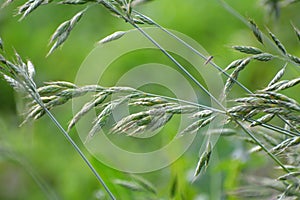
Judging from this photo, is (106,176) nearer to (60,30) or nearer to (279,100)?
(60,30)

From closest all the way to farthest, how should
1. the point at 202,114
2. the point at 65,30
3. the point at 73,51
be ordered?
the point at 202,114 → the point at 65,30 → the point at 73,51

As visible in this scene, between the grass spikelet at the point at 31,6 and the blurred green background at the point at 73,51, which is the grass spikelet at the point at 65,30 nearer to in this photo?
the grass spikelet at the point at 31,6

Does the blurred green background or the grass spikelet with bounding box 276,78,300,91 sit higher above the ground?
the grass spikelet with bounding box 276,78,300,91

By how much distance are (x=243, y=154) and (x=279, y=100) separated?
0.95 m

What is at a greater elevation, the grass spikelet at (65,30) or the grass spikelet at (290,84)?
the grass spikelet at (65,30)

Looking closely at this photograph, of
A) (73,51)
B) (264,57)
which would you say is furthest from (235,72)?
(73,51)

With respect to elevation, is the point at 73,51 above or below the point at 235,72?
below

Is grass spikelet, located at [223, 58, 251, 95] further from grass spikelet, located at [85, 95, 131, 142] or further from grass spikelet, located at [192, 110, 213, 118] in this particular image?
grass spikelet, located at [85, 95, 131, 142]

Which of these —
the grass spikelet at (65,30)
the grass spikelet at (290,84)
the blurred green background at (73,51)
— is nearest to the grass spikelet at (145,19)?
the grass spikelet at (65,30)

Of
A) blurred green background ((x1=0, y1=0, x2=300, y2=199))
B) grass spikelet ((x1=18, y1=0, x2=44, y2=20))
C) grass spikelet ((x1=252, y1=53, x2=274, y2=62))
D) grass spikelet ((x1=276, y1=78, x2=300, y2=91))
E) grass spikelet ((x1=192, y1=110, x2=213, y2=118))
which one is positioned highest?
grass spikelet ((x1=18, y1=0, x2=44, y2=20))

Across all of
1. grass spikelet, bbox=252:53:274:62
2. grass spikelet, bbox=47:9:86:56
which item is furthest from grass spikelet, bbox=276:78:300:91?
grass spikelet, bbox=47:9:86:56

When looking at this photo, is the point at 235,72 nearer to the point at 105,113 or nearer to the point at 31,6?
the point at 105,113

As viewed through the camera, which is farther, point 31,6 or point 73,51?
point 73,51

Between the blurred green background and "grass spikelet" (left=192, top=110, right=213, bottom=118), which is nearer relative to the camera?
"grass spikelet" (left=192, top=110, right=213, bottom=118)
